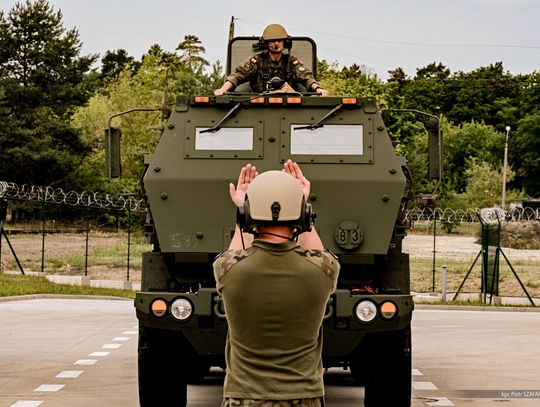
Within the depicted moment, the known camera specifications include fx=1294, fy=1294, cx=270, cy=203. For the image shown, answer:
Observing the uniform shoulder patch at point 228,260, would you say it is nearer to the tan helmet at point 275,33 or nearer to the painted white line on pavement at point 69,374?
the tan helmet at point 275,33

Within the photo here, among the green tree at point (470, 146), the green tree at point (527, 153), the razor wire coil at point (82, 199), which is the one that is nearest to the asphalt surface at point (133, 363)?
the razor wire coil at point (82, 199)

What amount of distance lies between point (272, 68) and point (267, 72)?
0.26 feet

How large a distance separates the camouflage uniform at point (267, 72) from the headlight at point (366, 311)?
12.6 ft

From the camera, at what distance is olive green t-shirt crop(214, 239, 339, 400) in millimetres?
5160

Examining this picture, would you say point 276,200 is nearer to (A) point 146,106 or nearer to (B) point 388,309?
(B) point 388,309

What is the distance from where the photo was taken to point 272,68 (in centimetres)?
1320

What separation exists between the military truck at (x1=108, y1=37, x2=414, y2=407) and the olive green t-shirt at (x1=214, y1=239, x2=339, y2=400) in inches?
175

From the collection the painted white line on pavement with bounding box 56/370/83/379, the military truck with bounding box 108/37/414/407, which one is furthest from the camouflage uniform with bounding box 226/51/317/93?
the painted white line on pavement with bounding box 56/370/83/379

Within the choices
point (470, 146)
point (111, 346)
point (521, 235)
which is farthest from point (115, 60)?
point (111, 346)

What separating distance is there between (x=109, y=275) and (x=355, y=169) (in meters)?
28.1

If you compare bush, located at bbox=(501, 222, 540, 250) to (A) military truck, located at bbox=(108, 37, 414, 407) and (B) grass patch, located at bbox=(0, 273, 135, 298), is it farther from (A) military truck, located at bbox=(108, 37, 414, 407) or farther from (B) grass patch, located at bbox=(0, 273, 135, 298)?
(A) military truck, located at bbox=(108, 37, 414, 407)

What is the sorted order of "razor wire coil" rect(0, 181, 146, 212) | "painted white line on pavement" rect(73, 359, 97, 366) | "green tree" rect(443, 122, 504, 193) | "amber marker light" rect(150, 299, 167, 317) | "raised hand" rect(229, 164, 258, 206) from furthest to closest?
"green tree" rect(443, 122, 504, 193) → "razor wire coil" rect(0, 181, 146, 212) → "painted white line on pavement" rect(73, 359, 97, 366) → "amber marker light" rect(150, 299, 167, 317) → "raised hand" rect(229, 164, 258, 206)

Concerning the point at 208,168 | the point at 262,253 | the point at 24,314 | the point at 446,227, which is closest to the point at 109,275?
the point at 446,227

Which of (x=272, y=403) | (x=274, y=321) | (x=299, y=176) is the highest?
(x=299, y=176)
